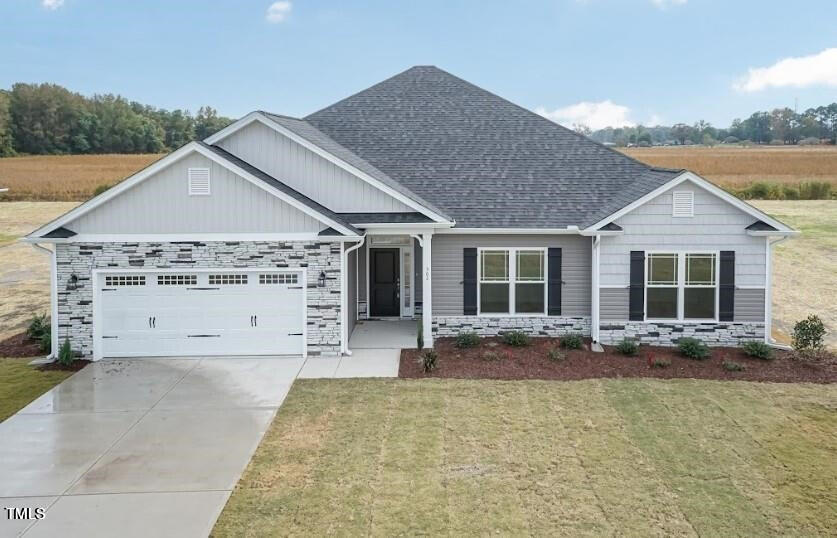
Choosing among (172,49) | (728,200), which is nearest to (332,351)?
(728,200)

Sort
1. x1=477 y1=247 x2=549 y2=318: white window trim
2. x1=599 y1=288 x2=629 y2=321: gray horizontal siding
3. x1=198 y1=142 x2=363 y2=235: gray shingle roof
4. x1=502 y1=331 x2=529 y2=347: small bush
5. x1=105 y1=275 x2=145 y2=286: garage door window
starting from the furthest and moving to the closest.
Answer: x1=477 y1=247 x2=549 y2=318: white window trim
x1=502 y1=331 x2=529 y2=347: small bush
x1=599 y1=288 x2=629 y2=321: gray horizontal siding
x1=105 y1=275 x2=145 y2=286: garage door window
x1=198 y1=142 x2=363 y2=235: gray shingle roof

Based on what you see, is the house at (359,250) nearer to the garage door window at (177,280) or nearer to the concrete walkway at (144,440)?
the garage door window at (177,280)

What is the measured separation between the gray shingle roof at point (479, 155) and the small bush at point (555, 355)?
306 centimetres

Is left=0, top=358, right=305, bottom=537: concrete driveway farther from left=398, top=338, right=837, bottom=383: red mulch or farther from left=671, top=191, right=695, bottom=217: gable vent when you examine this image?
left=671, top=191, right=695, bottom=217: gable vent

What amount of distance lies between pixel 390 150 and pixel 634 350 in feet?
27.6

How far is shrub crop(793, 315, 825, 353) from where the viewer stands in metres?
15.5

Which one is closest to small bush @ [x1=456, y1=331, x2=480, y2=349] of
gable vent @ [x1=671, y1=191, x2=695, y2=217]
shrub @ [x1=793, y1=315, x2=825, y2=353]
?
gable vent @ [x1=671, y1=191, x2=695, y2=217]

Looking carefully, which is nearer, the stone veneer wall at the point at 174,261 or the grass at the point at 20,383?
the grass at the point at 20,383

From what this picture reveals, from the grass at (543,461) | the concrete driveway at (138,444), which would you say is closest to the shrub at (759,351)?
the grass at (543,461)

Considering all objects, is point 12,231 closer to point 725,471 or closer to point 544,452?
point 544,452

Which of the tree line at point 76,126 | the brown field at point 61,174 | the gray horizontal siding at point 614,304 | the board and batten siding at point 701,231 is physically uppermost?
the tree line at point 76,126

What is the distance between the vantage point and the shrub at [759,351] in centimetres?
1527

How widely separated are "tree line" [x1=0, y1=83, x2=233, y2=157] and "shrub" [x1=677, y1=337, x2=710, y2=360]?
195 ft

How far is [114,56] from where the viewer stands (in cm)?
6353
